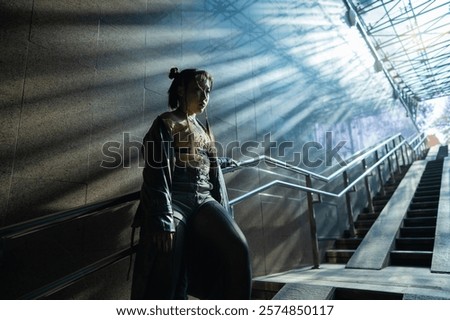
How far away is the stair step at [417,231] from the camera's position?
3.74m

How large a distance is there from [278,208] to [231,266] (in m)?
2.61

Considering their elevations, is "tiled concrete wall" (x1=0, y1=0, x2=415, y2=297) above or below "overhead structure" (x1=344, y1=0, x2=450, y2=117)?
below

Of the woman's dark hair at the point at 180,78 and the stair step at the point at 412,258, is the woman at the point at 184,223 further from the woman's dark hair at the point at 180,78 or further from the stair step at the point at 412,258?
the stair step at the point at 412,258

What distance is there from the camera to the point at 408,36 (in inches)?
501

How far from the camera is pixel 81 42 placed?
7.04ft

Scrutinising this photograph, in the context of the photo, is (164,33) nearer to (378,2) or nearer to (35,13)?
(35,13)

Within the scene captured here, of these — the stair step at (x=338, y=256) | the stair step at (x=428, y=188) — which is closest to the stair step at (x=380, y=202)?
the stair step at (x=428, y=188)

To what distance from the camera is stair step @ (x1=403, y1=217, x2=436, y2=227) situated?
4039 millimetres

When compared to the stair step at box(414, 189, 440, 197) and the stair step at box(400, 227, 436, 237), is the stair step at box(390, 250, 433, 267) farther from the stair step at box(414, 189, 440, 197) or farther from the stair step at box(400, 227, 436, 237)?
the stair step at box(414, 189, 440, 197)

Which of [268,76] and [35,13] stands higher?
[268,76]

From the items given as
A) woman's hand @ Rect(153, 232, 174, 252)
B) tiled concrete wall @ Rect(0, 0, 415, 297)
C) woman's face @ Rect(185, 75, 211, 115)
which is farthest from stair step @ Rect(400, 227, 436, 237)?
woman's hand @ Rect(153, 232, 174, 252)

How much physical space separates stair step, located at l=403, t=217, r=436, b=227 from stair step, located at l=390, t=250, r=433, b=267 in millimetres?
1249

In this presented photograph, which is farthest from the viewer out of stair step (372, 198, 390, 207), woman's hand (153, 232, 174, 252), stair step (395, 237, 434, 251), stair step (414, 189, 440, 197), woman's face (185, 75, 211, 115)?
stair step (372, 198, 390, 207)
